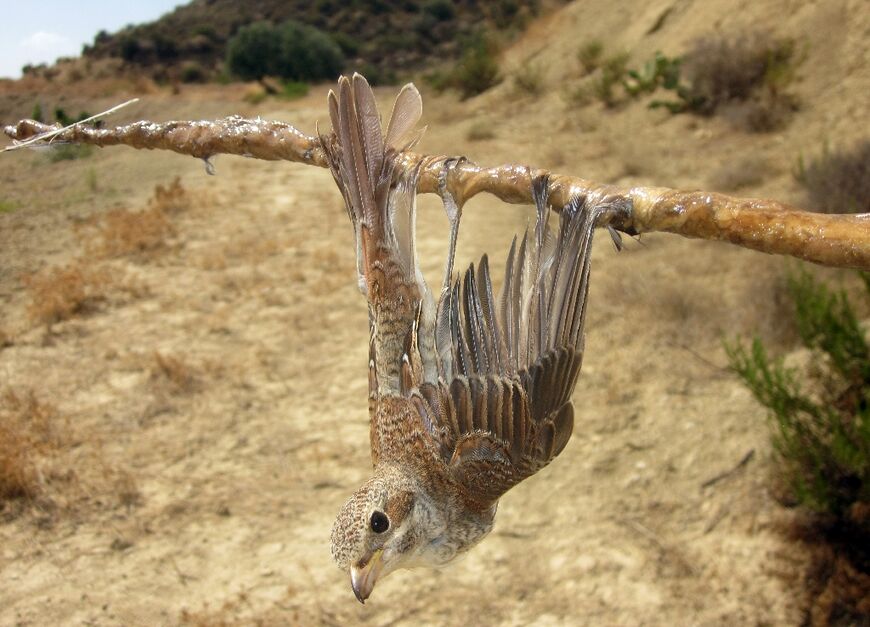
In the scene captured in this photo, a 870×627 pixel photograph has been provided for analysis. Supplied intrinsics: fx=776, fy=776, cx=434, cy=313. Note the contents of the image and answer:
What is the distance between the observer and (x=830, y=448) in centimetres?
415

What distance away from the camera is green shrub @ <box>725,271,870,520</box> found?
3.96m

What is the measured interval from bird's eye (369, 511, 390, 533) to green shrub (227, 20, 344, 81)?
2716 cm

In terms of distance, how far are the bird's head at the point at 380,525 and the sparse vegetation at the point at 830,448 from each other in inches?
110

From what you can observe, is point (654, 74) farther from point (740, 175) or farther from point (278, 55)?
point (278, 55)

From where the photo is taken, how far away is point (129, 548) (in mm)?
4184

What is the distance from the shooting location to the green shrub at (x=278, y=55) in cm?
2773

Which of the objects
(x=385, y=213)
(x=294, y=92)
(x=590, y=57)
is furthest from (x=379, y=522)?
(x=294, y=92)

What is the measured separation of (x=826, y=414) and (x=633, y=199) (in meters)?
3.61

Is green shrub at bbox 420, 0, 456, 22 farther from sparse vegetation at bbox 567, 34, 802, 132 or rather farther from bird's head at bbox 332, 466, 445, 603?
Result: bird's head at bbox 332, 466, 445, 603

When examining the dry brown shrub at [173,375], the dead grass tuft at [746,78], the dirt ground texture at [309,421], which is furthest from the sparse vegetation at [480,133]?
the dry brown shrub at [173,375]

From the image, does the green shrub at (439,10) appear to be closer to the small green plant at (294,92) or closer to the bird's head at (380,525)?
the small green plant at (294,92)

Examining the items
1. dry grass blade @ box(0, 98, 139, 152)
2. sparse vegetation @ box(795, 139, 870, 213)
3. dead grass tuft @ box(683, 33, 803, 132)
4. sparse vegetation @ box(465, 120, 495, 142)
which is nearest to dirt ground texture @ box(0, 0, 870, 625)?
dead grass tuft @ box(683, 33, 803, 132)

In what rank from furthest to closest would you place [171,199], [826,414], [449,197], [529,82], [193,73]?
1. [193,73]
2. [529,82]
3. [171,199]
4. [826,414]
5. [449,197]

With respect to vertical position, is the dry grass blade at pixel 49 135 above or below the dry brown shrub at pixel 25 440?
above
